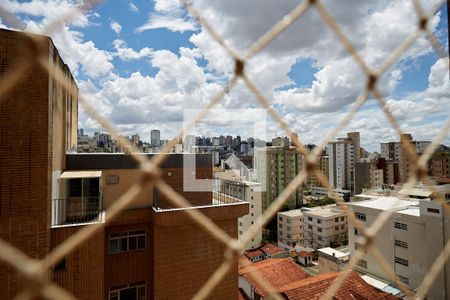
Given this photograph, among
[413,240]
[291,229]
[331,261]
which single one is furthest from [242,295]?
[291,229]

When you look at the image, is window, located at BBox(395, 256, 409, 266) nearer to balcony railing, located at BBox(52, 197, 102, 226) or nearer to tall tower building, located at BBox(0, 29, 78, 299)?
balcony railing, located at BBox(52, 197, 102, 226)

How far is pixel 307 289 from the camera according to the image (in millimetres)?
6434

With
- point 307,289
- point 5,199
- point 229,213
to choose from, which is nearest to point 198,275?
point 229,213

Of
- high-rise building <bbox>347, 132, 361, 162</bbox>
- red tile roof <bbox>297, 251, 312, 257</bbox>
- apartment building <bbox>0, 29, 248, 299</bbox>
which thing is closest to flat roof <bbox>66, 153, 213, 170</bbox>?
apartment building <bbox>0, 29, 248, 299</bbox>

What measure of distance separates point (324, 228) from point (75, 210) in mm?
14545

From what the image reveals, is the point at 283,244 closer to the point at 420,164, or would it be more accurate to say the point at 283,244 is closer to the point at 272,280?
the point at 272,280

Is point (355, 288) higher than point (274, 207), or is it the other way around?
point (274, 207)

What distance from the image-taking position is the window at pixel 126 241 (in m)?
3.88

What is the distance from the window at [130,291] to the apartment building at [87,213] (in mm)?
13

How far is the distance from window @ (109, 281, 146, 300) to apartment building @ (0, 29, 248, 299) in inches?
0.5

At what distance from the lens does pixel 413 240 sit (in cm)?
909

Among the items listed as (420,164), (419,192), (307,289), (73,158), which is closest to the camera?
(420,164)

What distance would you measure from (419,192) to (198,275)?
1268 centimetres

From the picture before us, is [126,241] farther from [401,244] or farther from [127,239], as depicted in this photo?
[401,244]
